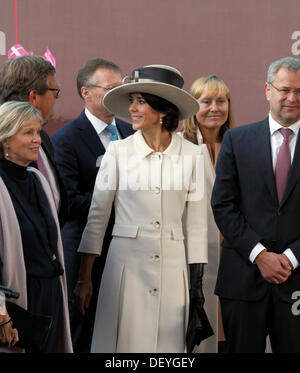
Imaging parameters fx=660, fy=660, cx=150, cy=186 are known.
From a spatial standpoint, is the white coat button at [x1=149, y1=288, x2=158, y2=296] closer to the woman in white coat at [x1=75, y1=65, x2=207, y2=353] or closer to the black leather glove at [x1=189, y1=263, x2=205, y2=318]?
the woman in white coat at [x1=75, y1=65, x2=207, y2=353]

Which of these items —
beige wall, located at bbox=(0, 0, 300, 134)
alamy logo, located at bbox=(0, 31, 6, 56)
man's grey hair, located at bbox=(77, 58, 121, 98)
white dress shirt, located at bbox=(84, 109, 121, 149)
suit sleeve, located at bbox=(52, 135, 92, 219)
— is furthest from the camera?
beige wall, located at bbox=(0, 0, 300, 134)

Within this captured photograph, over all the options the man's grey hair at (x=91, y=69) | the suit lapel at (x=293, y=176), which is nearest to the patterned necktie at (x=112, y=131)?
the man's grey hair at (x=91, y=69)

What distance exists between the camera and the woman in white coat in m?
3.30

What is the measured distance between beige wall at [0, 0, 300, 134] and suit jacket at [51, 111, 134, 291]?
135cm

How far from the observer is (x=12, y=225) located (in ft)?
9.09

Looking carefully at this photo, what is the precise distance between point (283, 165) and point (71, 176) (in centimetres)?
126

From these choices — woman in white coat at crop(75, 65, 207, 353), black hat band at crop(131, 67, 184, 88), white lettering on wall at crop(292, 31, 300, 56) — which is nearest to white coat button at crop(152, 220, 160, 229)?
woman in white coat at crop(75, 65, 207, 353)

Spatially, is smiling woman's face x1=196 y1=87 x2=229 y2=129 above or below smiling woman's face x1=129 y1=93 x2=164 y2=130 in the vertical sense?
above

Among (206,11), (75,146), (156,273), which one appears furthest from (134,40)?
(156,273)

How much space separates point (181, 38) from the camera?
A: 17.6 ft

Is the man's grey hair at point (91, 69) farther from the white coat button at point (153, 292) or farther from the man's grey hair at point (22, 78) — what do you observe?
the white coat button at point (153, 292)

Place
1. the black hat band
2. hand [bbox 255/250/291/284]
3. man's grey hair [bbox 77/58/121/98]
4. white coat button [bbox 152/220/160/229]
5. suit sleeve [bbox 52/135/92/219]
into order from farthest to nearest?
man's grey hair [bbox 77/58/121/98] → suit sleeve [bbox 52/135/92/219] → the black hat band → white coat button [bbox 152/220/160/229] → hand [bbox 255/250/291/284]
